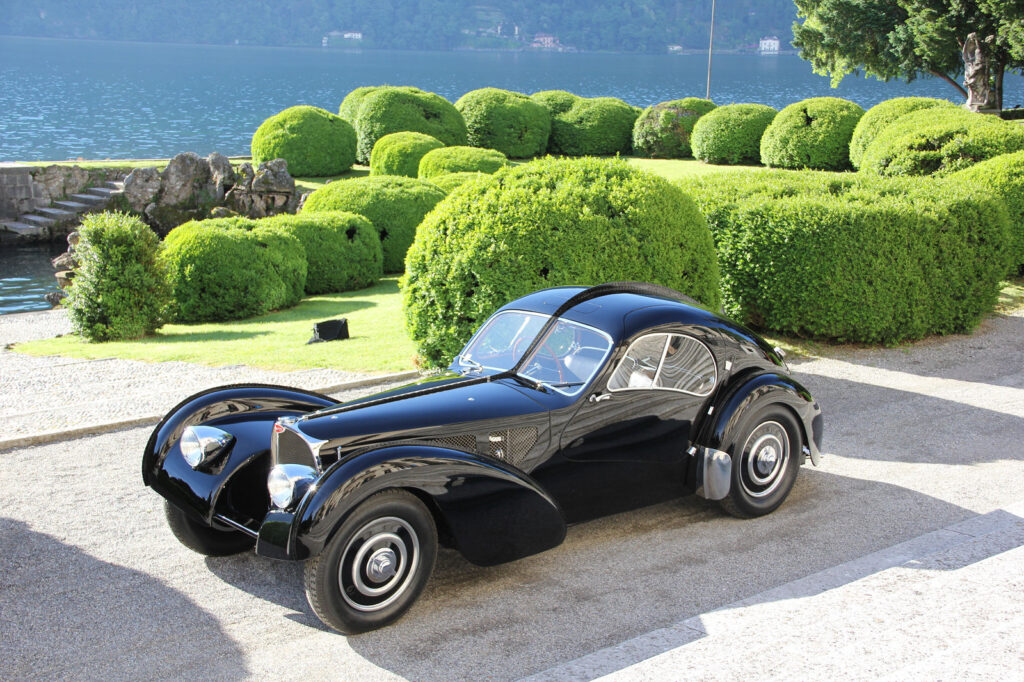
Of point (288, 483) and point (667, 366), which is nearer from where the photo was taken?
point (288, 483)

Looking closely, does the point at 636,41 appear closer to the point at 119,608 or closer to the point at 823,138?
the point at 823,138

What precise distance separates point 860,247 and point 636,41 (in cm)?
18458

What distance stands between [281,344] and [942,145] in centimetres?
1170

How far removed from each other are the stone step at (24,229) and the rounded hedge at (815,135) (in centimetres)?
2172

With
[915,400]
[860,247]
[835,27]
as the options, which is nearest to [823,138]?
[835,27]

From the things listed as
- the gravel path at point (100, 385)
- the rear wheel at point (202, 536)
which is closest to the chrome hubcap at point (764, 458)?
the rear wheel at point (202, 536)

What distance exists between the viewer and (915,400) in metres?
8.12

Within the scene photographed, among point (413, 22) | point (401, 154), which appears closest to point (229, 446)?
point (401, 154)

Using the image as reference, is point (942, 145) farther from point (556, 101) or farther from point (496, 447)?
point (556, 101)

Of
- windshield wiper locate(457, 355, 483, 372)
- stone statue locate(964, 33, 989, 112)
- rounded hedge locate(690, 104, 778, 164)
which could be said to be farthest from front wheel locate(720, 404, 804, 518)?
stone statue locate(964, 33, 989, 112)

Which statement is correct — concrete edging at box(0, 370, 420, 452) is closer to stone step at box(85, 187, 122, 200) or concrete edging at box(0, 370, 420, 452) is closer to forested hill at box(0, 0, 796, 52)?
stone step at box(85, 187, 122, 200)

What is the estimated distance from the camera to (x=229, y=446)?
5.09 meters

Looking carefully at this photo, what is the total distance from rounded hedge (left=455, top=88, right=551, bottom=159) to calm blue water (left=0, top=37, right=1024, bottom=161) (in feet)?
61.4

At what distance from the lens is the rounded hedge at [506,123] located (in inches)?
1219
